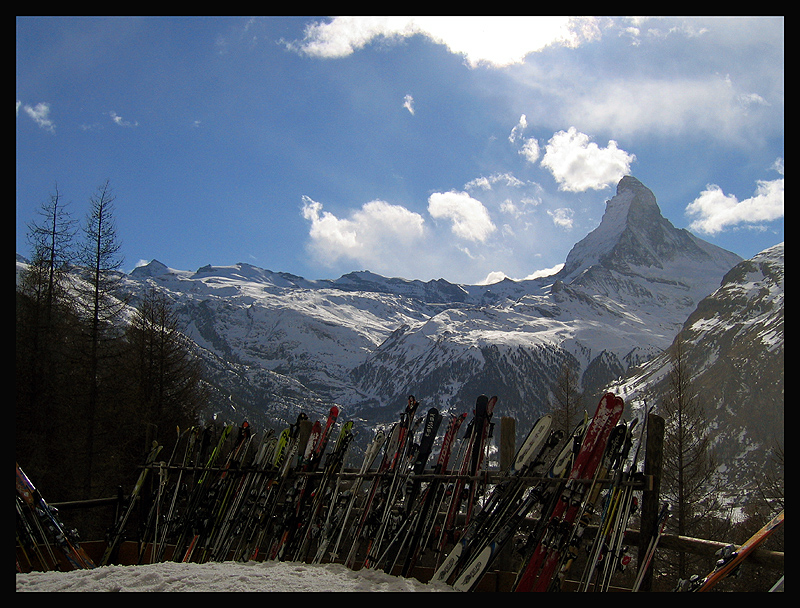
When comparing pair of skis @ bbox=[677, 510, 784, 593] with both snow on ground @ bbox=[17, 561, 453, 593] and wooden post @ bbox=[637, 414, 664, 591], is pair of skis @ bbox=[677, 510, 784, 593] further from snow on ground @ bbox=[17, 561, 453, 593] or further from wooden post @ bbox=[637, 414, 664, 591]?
snow on ground @ bbox=[17, 561, 453, 593]

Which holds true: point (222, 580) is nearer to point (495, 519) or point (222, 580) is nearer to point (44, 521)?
point (495, 519)

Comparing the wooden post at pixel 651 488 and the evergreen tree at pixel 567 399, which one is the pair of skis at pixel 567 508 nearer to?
the wooden post at pixel 651 488

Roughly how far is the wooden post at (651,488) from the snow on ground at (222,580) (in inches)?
77.8

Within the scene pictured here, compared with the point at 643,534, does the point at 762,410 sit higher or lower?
lower

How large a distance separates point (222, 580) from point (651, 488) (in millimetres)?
4186

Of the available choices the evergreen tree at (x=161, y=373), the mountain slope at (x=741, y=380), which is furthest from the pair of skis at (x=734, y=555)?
the mountain slope at (x=741, y=380)

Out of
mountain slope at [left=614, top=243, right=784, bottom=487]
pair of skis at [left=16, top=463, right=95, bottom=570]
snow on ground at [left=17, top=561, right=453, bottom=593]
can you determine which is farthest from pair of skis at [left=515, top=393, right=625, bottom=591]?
mountain slope at [left=614, top=243, right=784, bottom=487]

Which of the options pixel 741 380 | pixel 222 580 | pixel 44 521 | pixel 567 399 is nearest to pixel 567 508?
pixel 222 580

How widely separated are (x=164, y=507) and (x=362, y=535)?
14.0 feet

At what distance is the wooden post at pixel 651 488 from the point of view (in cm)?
518

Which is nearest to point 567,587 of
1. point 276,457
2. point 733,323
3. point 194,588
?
point 194,588
